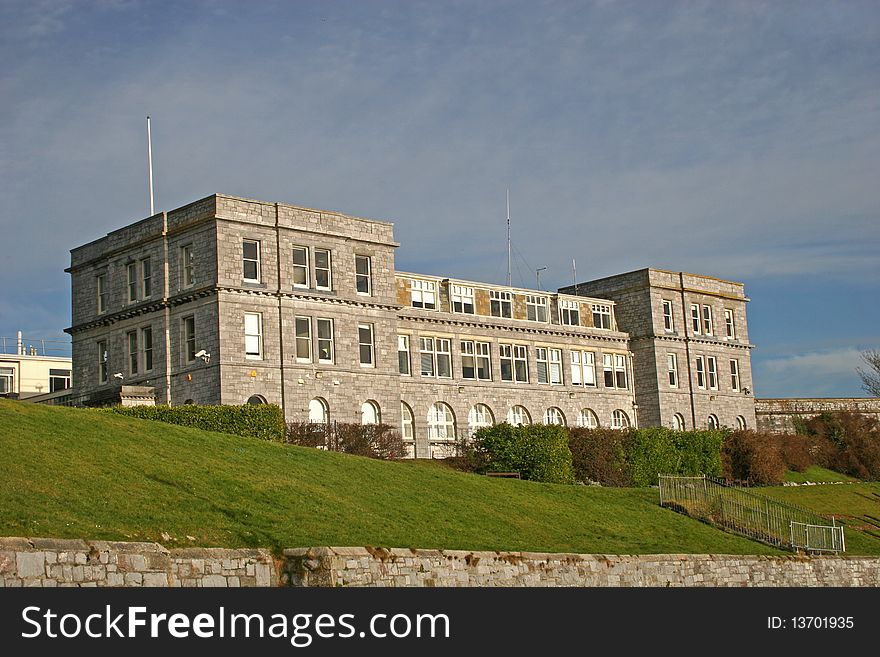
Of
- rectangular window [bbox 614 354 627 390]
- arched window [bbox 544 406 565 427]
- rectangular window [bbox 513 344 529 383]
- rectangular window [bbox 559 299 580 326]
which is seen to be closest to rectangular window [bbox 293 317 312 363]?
rectangular window [bbox 513 344 529 383]

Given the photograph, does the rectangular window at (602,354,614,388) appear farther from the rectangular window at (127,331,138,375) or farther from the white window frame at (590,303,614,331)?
the rectangular window at (127,331,138,375)

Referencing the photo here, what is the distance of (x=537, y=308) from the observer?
238ft

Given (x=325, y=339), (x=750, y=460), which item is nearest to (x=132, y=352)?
(x=325, y=339)

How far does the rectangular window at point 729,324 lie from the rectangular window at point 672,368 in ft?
19.3

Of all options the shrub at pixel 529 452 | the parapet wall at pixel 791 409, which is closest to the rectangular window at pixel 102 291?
the shrub at pixel 529 452

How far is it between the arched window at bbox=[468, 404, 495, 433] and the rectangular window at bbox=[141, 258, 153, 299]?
18232mm

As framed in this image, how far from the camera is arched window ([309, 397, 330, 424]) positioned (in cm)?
5441

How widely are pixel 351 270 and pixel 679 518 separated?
21.3 metres

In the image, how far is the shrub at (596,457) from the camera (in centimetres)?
5538

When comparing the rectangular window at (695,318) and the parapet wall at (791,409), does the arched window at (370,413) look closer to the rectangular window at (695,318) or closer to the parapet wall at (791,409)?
the rectangular window at (695,318)

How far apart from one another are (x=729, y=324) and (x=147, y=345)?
129ft
